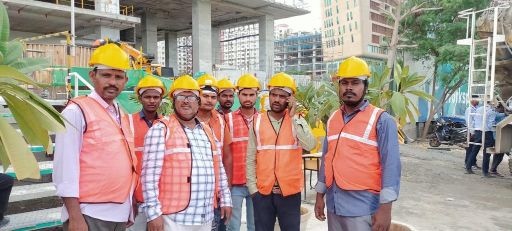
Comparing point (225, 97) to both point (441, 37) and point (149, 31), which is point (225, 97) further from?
point (149, 31)

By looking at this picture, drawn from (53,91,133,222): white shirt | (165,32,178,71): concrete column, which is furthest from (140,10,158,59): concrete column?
(53,91,133,222): white shirt

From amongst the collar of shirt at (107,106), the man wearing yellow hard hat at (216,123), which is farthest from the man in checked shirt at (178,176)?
the man wearing yellow hard hat at (216,123)

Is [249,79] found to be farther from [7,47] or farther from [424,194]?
[424,194]

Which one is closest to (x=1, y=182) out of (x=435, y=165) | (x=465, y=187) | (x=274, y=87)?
(x=274, y=87)

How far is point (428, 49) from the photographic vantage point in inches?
609

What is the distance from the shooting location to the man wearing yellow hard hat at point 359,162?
2.60 metres

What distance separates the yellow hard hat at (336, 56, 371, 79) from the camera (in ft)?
9.29

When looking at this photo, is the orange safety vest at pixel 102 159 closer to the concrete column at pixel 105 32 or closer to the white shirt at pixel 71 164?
the white shirt at pixel 71 164

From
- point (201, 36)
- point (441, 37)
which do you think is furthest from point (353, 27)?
point (441, 37)

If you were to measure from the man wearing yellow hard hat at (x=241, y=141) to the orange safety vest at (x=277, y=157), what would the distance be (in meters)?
0.38

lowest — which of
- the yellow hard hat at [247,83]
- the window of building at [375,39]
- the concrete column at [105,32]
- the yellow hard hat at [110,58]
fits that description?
the yellow hard hat at [247,83]

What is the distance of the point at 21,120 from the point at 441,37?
16204 millimetres

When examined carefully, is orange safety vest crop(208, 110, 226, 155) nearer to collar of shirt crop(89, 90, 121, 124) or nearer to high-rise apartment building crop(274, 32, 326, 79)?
collar of shirt crop(89, 90, 121, 124)

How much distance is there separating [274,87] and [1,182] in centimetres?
274
